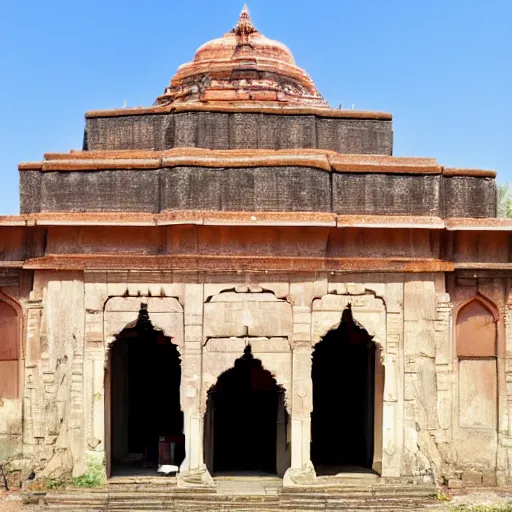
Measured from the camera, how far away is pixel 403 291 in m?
11.8

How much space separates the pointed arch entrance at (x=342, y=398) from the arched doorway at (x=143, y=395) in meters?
2.85

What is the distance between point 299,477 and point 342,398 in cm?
432

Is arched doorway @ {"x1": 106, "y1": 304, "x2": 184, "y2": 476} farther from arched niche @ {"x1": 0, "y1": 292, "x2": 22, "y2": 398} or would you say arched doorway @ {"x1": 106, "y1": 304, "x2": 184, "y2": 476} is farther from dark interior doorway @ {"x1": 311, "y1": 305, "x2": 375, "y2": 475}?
dark interior doorway @ {"x1": 311, "y1": 305, "x2": 375, "y2": 475}

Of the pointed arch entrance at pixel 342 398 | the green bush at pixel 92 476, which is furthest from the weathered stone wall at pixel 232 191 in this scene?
the green bush at pixel 92 476

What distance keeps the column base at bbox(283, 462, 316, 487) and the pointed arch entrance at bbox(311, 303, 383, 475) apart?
2.26 m

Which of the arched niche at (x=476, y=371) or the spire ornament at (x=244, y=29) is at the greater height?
the spire ornament at (x=244, y=29)

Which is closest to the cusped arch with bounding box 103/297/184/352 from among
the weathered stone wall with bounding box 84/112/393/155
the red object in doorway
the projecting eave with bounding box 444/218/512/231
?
the red object in doorway

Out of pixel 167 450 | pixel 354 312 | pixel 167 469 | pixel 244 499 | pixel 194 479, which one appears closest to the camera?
pixel 244 499

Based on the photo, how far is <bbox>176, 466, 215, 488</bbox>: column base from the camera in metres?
11.4

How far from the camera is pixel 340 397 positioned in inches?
616

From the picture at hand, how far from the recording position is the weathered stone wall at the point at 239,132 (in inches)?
498

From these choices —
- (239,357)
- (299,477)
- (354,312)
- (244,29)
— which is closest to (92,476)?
(239,357)

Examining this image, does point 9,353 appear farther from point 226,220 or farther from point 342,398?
point 342,398

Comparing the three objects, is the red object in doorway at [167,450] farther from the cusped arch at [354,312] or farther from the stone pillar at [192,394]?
the cusped arch at [354,312]
